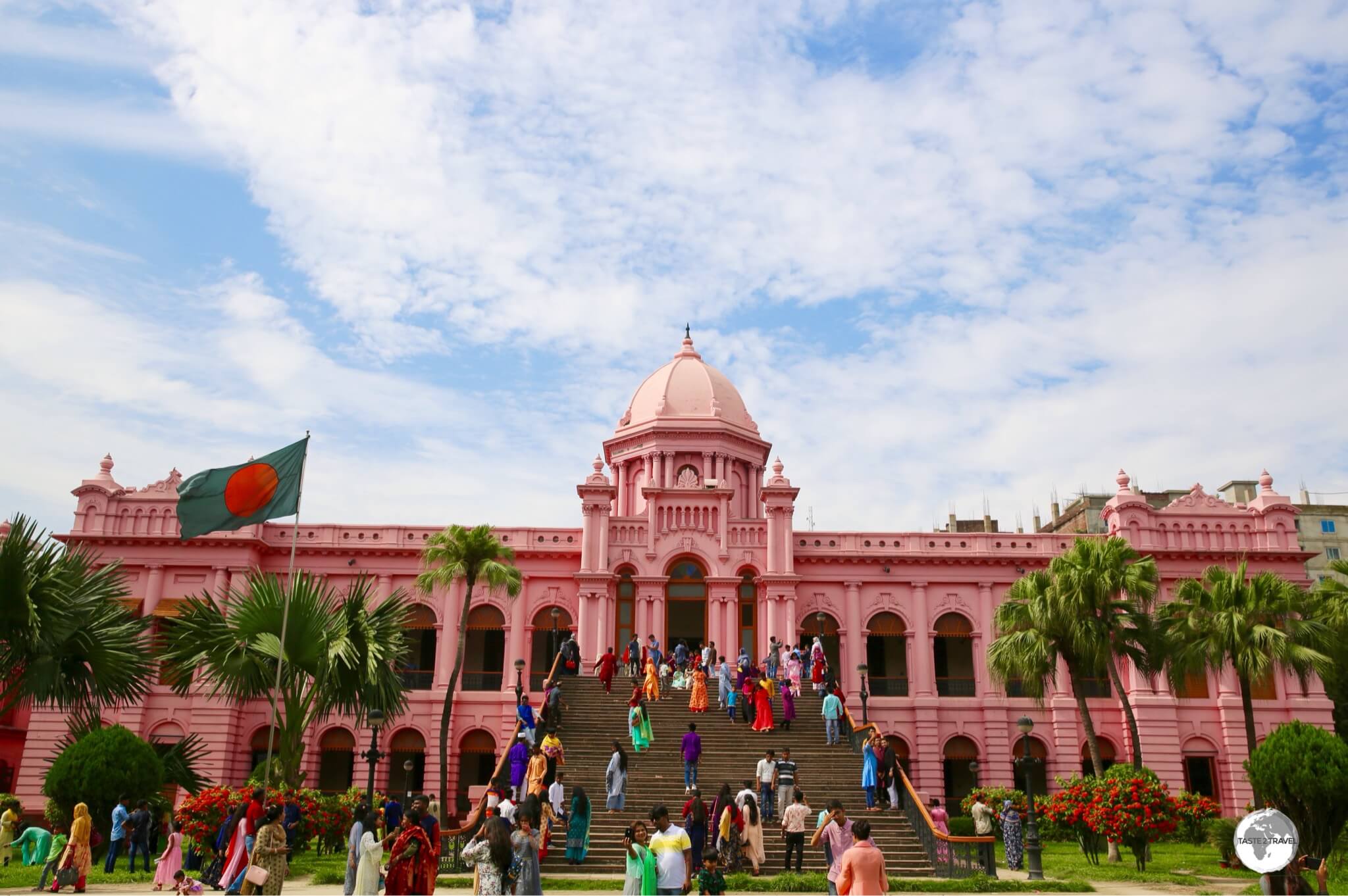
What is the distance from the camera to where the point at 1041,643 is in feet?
97.3

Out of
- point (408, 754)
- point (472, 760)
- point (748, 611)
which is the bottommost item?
point (472, 760)

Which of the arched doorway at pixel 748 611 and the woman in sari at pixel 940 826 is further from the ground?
the arched doorway at pixel 748 611

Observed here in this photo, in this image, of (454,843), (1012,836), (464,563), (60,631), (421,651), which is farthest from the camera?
(421,651)

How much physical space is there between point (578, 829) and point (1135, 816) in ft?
39.2

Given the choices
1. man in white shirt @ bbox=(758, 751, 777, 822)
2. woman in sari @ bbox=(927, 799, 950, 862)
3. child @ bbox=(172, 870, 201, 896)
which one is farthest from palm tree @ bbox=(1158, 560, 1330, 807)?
child @ bbox=(172, 870, 201, 896)

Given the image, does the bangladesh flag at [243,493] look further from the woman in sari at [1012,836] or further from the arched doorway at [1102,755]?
the arched doorway at [1102,755]

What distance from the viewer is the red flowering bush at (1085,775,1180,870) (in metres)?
23.0

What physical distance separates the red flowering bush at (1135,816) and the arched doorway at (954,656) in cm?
1401

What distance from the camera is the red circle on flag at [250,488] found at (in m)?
23.6

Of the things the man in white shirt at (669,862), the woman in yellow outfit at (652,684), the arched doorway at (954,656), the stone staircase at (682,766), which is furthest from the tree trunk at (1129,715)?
the man in white shirt at (669,862)

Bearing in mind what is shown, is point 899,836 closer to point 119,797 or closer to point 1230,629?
point 1230,629

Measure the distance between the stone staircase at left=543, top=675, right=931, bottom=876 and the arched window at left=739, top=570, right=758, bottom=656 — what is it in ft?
22.7

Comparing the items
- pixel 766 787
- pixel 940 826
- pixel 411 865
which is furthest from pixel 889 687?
pixel 411 865

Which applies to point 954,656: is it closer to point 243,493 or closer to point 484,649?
point 484,649
